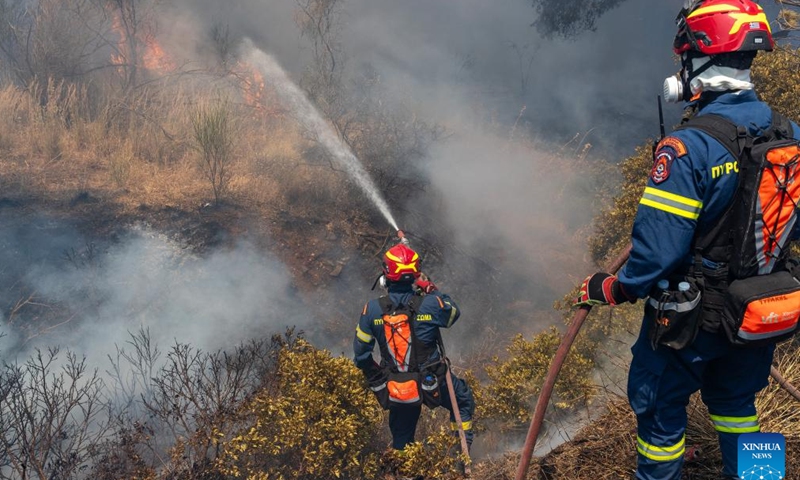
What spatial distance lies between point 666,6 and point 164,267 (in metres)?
15.1

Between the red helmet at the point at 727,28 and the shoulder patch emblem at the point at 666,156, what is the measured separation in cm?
42

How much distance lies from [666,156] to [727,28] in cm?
57

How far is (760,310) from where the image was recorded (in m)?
2.16

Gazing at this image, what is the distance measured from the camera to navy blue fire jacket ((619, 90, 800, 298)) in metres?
2.17

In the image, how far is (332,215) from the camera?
8.77 m

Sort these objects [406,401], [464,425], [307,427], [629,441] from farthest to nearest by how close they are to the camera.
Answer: [464,425] < [406,401] < [307,427] < [629,441]

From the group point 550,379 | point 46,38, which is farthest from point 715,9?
point 46,38

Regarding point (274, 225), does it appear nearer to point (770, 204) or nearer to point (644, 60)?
point (770, 204)

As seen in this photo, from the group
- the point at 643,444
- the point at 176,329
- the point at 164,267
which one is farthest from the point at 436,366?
the point at 164,267

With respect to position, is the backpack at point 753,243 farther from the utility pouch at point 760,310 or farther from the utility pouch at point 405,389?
the utility pouch at point 405,389

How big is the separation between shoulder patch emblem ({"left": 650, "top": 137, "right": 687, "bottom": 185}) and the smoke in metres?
5.45

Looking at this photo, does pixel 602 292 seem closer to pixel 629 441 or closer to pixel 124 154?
pixel 629 441

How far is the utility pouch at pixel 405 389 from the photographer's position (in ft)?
15.1

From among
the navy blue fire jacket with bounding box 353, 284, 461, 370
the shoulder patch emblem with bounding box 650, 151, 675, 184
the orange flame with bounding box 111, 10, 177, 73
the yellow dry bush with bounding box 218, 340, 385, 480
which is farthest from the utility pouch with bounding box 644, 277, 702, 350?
the orange flame with bounding box 111, 10, 177, 73
